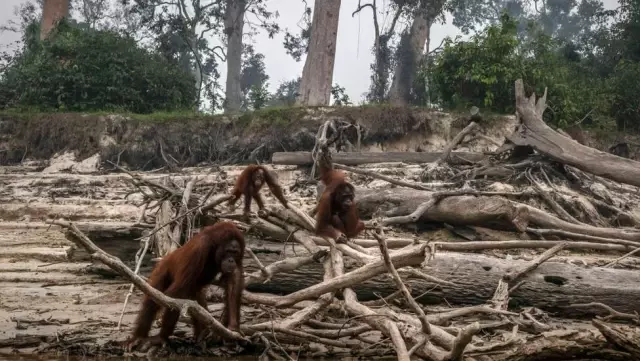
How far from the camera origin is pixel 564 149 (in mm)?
11680

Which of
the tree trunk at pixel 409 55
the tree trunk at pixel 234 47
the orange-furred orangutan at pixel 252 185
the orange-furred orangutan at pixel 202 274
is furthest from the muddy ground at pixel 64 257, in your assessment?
the tree trunk at pixel 234 47

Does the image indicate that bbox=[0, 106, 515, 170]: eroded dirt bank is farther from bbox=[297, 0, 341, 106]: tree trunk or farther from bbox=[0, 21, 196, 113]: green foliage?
bbox=[297, 0, 341, 106]: tree trunk

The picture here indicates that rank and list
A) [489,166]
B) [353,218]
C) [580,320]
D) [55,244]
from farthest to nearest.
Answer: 1. [489,166]
2. [55,244]
3. [353,218]
4. [580,320]

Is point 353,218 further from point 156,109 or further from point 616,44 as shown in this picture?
point 616,44

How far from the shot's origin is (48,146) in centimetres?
1725

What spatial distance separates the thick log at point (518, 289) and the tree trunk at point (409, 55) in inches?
859

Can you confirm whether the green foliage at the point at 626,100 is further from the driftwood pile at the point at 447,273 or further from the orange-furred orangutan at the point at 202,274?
the orange-furred orangutan at the point at 202,274

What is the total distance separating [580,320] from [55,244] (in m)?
8.03

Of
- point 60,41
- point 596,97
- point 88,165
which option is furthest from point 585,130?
point 60,41

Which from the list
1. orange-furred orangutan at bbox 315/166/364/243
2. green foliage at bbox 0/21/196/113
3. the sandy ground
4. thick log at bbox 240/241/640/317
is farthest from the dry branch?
green foliage at bbox 0/21/196/113

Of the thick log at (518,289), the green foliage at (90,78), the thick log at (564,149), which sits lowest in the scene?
the thick log at (518,289)

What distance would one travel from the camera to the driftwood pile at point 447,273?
5.50m

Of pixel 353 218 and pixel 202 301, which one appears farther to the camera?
pixel 353 218

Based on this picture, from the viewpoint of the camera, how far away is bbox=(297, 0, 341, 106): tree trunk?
23.2 m
